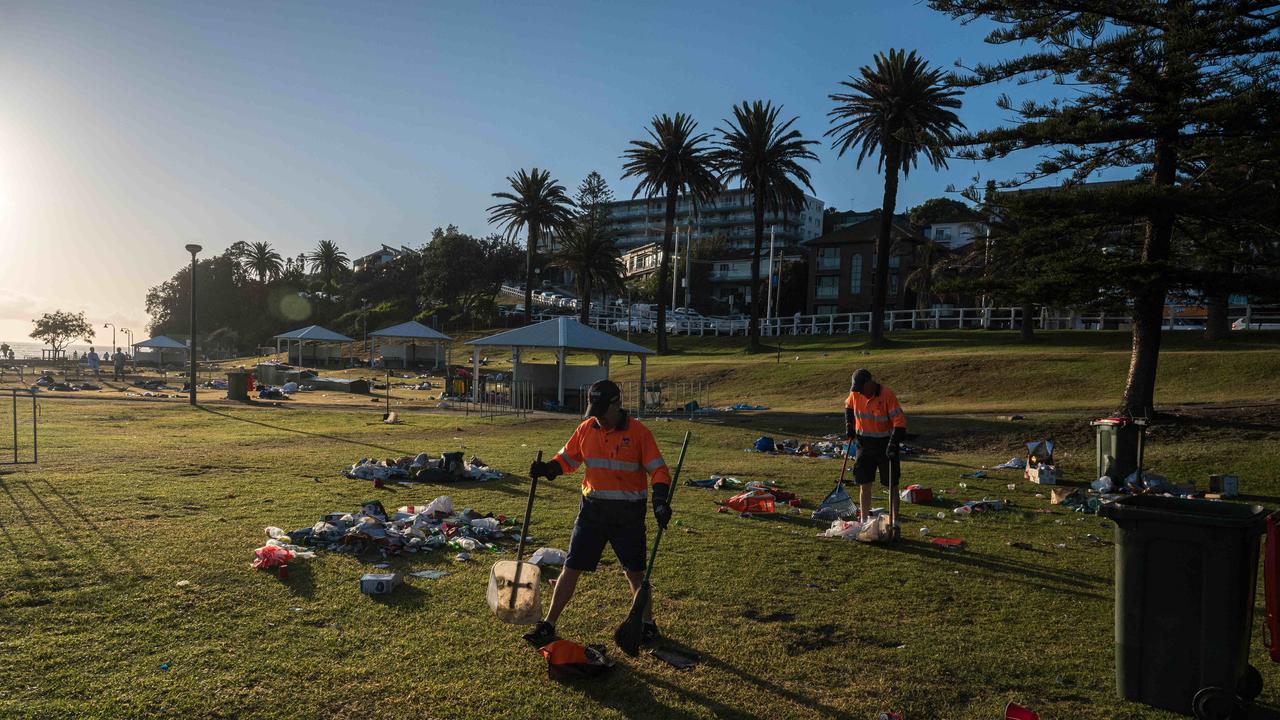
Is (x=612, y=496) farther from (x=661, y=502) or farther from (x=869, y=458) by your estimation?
(x=869, y=458)

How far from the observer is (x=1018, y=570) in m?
7.23

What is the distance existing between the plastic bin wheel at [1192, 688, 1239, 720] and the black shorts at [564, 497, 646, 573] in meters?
3.03

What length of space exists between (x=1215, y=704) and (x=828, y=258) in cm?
5980

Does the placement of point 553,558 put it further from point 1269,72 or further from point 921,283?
point 921,283

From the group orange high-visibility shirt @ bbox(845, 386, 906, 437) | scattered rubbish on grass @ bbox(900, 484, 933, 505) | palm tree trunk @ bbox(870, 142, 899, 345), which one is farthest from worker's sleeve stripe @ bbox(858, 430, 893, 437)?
palm tree trunk @ bbox(870, 142, 899, 345)

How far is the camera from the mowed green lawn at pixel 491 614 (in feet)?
14.4

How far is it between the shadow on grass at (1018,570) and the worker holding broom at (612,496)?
3.58 metres

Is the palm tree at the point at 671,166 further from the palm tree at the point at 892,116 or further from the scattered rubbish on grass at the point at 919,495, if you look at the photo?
the scattered rubbish on grass at the point at 919,495

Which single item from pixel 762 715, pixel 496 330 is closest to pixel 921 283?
pixel 496 330

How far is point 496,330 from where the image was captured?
204 ft

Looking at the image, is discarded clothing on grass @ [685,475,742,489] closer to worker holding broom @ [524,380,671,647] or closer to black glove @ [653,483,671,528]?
worker holding broom @ [524,380,671,647]

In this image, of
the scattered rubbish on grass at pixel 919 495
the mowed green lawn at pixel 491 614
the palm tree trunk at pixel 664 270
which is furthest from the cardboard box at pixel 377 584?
the palm tree trunk at pixel 664 270

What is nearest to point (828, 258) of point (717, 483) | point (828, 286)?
point (828, 286)

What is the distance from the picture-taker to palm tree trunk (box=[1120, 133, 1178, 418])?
15148mm
